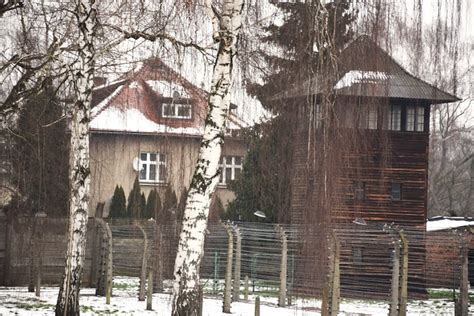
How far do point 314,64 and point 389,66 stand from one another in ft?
16.4

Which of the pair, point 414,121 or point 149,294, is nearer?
point 149,294

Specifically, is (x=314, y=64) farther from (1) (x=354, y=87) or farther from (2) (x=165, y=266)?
(2) (x=165, y=266)

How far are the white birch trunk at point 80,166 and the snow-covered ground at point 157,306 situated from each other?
237 centimetres

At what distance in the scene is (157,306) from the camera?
25.0 metres

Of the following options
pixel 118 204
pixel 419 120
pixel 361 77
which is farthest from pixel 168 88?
pixel 118 204

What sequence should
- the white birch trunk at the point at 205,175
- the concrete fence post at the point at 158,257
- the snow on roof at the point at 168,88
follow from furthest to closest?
the concrete fence post at the point at 158,257 → the snow on roof at the point at 168,88 → the white birch trunk at the point at 205,175

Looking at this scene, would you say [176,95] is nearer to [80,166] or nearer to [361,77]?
[80,166]

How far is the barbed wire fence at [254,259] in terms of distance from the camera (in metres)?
25.1

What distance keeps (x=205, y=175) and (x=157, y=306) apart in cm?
1120

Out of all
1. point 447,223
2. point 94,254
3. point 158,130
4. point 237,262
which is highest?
point 158,130

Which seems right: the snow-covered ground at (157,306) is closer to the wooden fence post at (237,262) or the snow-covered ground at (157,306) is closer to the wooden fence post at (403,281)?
the wooden fence post at (237,262)

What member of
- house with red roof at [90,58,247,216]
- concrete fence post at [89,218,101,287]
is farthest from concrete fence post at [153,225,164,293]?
concrete fence post at [89,218,101,287]

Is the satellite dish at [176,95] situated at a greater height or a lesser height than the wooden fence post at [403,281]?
greater

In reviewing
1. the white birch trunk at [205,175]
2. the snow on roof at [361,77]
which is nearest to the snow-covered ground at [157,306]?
the snow on roof at [361,77]
